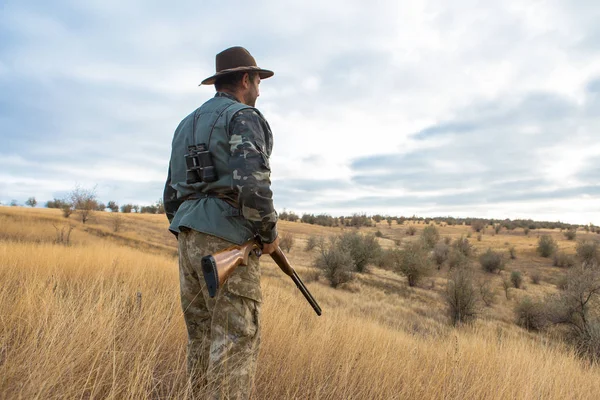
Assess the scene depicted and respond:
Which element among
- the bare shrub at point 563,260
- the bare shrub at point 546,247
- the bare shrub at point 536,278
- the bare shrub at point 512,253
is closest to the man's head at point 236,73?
the bare shrub at point 536,278

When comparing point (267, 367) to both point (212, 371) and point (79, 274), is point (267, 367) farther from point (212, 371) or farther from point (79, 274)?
point (79, 274)

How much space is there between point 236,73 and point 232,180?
934mm

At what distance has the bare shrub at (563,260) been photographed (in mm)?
30891

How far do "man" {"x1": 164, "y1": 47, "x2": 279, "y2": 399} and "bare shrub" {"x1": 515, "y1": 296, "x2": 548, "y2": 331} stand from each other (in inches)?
686

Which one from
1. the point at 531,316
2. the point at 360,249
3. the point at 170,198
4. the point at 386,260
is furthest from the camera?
the point at 386,260

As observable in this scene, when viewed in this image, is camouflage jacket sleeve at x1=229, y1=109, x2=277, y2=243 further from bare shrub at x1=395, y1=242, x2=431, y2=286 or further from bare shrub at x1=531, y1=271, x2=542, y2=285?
bare shrub at x1=531, y1=271, x2=542, y2=285

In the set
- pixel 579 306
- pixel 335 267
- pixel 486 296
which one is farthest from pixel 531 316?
pixel 335 267

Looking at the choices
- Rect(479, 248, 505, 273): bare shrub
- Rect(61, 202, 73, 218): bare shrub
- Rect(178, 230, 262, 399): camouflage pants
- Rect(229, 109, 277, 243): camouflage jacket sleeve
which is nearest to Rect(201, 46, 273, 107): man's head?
Rect(229, 109, 277, 243): camouflage jacket sleeve

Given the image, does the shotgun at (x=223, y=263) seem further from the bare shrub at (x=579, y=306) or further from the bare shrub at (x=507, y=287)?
the bare shrub at (x=507, y=287)

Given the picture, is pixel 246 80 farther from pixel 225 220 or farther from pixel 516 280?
pixel 516 280

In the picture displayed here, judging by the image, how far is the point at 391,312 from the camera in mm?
14523

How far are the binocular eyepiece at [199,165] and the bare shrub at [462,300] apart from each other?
16080mm

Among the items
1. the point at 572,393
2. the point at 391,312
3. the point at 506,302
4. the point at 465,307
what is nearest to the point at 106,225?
the point at 391,312

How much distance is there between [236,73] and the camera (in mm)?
2461
